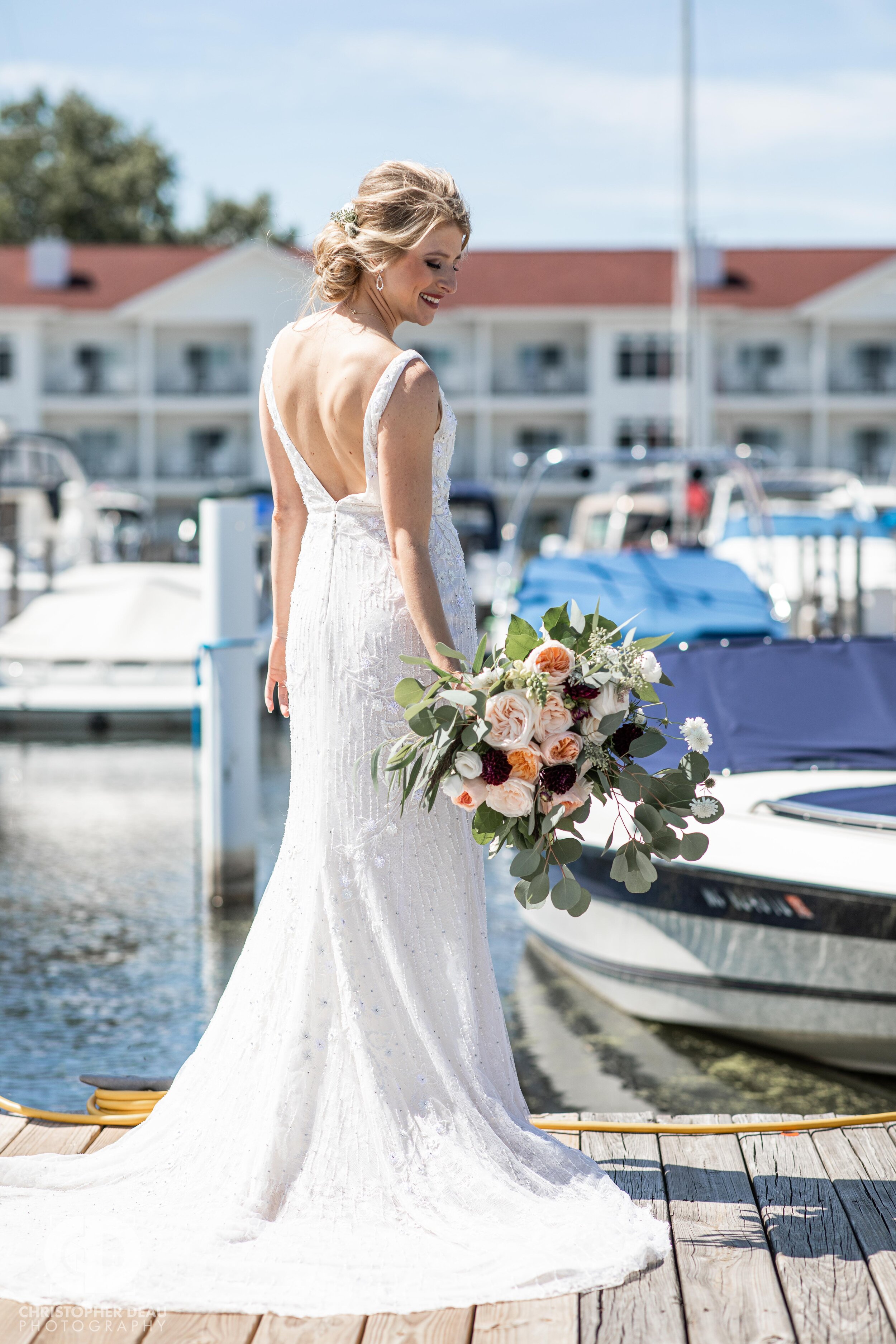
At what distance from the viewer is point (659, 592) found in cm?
1026

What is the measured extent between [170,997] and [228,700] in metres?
Result: 1.69

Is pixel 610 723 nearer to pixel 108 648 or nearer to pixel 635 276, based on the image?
pixel 108 648

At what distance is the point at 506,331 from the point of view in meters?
50.4

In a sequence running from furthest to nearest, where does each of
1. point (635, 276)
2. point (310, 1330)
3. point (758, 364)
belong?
point (758, 364)
point (635, 276)
point (310, 1330)

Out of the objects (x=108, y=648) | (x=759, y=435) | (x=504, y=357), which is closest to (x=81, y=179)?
(x=504, y=357)

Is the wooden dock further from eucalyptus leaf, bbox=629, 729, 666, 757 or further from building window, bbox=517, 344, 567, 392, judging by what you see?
building window, bbox=517, 344, 567, 392

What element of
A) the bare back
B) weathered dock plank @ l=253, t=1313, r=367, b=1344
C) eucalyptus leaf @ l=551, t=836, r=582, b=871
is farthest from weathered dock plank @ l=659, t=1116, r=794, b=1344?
the bare back

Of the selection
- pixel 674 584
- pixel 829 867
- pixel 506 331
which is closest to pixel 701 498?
pixel 674 584

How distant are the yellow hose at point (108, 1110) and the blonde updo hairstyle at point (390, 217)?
7.24ft

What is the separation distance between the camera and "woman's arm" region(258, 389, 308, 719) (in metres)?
3.55

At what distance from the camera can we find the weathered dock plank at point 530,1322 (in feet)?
9.34

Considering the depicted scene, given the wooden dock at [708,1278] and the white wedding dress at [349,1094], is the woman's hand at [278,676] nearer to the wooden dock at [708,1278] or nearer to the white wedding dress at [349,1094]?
the white wedding dress at [349,1094]

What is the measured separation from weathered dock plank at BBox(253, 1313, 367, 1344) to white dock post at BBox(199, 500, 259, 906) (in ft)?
17.0

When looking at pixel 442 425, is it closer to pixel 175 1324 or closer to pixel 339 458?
pixel 339 458
